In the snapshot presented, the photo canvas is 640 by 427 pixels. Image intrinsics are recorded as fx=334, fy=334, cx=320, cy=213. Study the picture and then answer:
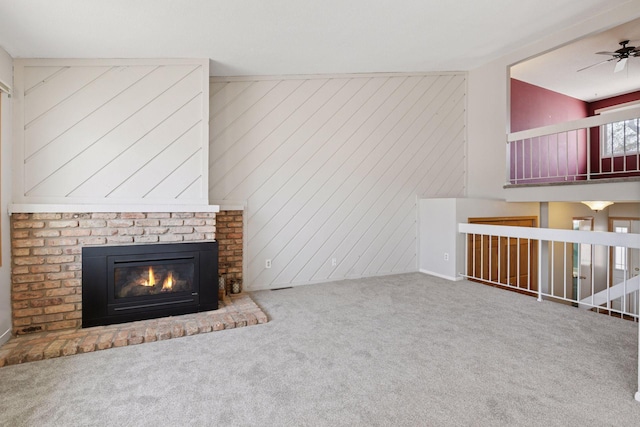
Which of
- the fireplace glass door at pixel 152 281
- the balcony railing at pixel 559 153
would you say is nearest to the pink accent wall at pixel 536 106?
the balcony railing at pixel 559 153

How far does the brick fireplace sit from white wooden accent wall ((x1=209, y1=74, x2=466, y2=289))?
1168 mm

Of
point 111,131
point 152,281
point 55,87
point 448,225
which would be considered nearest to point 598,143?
point 448,225

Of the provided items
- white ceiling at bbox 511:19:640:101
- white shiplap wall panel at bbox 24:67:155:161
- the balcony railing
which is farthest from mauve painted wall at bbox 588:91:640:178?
white shiplap wall panel at bbox 24:67:155:161

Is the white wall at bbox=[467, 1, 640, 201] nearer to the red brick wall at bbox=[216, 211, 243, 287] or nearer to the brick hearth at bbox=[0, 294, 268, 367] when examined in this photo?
the red brick wall at bbox=[216, 211, 243, 287]

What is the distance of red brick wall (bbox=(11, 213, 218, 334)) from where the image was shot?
2.90m

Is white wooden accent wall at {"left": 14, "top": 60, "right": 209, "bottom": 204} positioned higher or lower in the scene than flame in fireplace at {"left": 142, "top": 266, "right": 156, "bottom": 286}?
higher

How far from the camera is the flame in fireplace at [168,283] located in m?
3.35

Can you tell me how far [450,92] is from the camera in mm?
5297

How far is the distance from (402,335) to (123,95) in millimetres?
3472

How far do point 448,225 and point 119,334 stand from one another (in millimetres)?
4065

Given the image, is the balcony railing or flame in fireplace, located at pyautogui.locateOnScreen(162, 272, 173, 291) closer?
flame in fireplace, located at pyautogui.locateOnScreen(162, 272, 173, 291)

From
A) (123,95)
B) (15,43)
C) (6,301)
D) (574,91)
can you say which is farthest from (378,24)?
(574,91)

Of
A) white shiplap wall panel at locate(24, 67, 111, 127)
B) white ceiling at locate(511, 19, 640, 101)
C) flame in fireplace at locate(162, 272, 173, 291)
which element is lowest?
flame in fireplace at locate(162, 272, 173, 291)

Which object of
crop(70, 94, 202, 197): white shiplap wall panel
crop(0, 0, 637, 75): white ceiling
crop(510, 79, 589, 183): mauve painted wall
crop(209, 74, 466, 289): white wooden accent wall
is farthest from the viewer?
crop(510, 79, 589, 183): mauve painted wall
